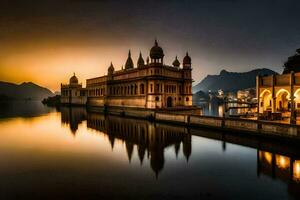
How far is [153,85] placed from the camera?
53.4 meters

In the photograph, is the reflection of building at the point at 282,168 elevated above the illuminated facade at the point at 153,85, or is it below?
below

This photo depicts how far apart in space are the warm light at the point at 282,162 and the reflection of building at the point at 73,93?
324 ft

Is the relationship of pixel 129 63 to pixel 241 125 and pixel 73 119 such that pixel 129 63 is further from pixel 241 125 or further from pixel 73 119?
pixel 241 125

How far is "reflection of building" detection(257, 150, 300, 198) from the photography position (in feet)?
48.8

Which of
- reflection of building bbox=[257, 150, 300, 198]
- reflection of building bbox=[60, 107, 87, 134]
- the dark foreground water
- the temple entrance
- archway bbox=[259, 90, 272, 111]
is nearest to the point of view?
the dark foreground water

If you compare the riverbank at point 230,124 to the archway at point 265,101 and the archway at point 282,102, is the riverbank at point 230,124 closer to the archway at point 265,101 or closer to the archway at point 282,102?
the archway at point 265,101

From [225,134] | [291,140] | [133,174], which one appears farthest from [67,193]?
[225,134]

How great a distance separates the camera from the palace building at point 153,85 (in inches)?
2130

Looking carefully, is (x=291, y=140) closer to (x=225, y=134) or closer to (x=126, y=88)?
(x=225, y=134)

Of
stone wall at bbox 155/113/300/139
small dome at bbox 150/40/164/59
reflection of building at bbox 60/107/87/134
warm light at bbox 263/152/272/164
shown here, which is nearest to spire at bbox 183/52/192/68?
small dome at bbox 150/40/164/59

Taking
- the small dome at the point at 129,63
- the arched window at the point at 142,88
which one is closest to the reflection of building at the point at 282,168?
the arched window at the point at 142,88

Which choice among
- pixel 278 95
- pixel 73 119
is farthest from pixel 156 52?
pixel 278 95

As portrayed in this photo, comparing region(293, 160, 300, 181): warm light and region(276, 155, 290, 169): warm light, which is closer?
region(293, 160, 300, 181): warm light

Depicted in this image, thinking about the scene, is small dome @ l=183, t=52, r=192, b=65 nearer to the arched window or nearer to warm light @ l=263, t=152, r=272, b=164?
the arched window
